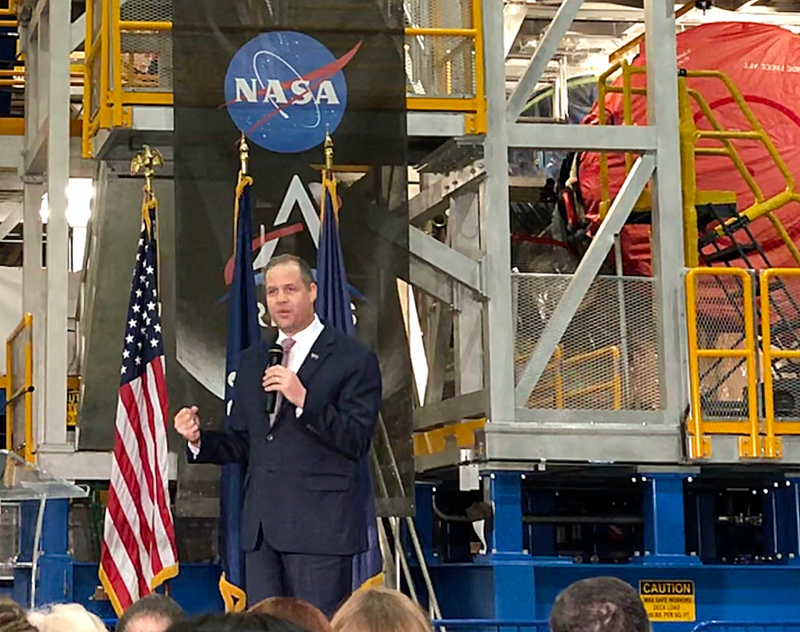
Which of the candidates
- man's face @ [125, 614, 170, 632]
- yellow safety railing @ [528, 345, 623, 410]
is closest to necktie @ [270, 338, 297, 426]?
yellow safety railing @ [528, 345, 623, 410]

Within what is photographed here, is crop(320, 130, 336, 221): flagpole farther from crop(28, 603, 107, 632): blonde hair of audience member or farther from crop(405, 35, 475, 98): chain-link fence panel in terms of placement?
crop(28, 603, 107, 632): blonde hair of audience member

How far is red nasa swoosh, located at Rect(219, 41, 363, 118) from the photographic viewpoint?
1315cm

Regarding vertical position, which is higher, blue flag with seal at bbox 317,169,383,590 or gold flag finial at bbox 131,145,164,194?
gold flag finial at bbox 131,145,164,194

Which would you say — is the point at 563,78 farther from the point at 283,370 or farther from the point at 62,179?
the point at 283,370

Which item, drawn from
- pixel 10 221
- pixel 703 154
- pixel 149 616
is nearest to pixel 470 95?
pixel 703 154

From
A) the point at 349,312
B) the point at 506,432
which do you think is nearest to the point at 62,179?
the point at 349,312

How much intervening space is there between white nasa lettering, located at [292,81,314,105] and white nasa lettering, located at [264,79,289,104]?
91mm

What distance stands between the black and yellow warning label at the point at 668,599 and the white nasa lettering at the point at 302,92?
4602 millimetres

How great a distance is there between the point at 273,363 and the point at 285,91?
12.1 feet

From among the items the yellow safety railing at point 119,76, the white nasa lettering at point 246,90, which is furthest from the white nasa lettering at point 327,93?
the yellow safety railing at point 119,76

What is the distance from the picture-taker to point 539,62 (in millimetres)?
13641

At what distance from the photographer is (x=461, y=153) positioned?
13805 millimetres

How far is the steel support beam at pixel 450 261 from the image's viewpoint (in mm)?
13469

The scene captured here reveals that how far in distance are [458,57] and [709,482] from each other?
14.3 feet
